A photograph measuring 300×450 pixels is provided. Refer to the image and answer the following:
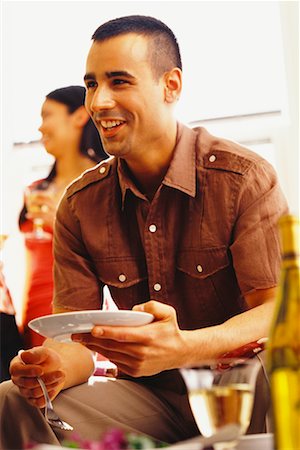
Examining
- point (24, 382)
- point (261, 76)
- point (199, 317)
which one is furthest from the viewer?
point (261, 76)

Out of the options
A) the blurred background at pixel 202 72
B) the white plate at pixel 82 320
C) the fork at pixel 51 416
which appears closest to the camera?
the white plate at pixel 82 320

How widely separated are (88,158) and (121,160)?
0.74 meters

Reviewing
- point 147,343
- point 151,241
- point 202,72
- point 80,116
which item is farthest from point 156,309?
point 80,116

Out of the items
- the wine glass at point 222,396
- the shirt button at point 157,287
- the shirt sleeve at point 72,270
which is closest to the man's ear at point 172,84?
the shirt sleeve at point 72,270

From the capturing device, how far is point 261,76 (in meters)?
2.56

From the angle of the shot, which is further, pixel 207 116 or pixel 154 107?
pixel 207 116

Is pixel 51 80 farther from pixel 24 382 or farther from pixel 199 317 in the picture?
pixel 24 382

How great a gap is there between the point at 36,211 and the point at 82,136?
0.30m

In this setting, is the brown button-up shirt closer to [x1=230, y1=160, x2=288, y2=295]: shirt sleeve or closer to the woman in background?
[x1=230, y1=160, x2=288, y2=295]: shirt sleeve

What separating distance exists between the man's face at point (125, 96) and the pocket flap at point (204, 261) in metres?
0.29

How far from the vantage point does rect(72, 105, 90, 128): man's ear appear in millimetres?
2734

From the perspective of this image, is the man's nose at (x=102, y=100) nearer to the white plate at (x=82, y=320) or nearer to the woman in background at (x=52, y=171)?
the woman in background at (x=52, y=171)

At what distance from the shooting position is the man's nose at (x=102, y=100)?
1996 mm

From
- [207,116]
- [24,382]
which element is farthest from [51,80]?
[24,382]
